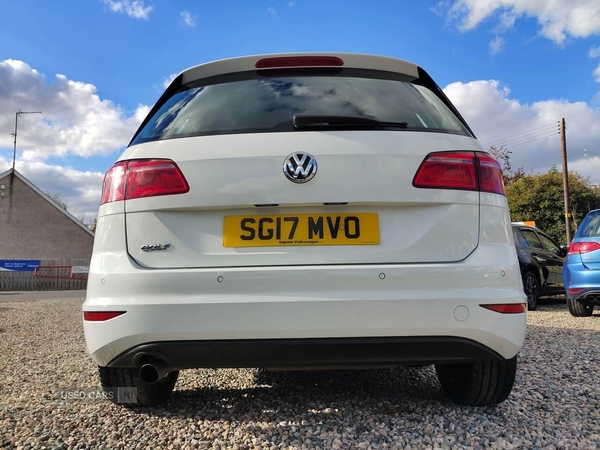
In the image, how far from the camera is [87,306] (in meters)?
2.09

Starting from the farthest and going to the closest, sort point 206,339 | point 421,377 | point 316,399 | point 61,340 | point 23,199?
point 23,199 < point 61,340 < point 421,377 < point 316,399 < point 206,339

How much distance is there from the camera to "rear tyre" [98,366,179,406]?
235cm

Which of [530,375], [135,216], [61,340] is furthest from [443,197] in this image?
[61,340]

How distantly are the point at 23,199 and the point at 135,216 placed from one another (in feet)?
99.7

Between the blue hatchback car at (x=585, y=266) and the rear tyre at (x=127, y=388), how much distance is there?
6054 mm

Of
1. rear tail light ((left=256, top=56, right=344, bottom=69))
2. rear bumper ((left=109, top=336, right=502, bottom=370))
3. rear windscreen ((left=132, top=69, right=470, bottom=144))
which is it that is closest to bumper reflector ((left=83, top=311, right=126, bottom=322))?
rear bumper ((left=109, top=336, right=502, bottom=370))

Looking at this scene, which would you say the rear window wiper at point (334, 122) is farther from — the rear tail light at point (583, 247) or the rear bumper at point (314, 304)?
the rear tail light at point (583, 247)

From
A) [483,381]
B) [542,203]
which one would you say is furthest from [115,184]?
[542,203]

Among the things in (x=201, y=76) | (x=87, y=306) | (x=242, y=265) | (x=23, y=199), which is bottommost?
(x=87, y=306)

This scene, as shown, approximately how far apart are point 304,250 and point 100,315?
0.91 m

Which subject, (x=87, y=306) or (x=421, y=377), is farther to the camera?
(x=421, y=377)

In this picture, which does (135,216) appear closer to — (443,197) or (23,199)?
(443,197)

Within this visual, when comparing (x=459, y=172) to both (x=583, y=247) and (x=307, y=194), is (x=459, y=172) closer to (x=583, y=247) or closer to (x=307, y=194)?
(x=307, y=194)

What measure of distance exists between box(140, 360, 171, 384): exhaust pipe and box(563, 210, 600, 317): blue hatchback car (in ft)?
20.6
